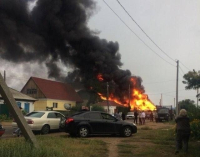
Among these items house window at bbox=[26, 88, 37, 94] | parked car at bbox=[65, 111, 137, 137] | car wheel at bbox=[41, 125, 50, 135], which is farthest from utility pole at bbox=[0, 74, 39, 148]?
house window at bbox=[26, 88, 37, 94]

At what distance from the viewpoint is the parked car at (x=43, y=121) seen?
50.8ft

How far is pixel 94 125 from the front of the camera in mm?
14406

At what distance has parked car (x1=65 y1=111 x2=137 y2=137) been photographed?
46.1 ft

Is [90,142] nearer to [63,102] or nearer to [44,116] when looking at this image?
[44,116]

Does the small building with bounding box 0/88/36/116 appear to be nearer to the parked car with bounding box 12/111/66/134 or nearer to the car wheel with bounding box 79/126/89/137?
the parked car with bounding box 12/111/66/134

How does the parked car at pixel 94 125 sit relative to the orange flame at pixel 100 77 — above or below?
below

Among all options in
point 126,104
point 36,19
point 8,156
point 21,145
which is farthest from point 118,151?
point 126,104

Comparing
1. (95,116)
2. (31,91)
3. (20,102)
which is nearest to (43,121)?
(95,116)

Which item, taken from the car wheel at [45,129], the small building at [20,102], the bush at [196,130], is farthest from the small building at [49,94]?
the bush at [196,130]

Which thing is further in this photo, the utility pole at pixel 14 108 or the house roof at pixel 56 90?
the house roof at pixel 56 90

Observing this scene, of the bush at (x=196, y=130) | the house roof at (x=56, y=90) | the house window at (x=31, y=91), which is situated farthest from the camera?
the house roof at (x=56, y=90)

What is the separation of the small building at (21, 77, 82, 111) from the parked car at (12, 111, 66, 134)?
89.6 ft

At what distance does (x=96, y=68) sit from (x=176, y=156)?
26.3 m

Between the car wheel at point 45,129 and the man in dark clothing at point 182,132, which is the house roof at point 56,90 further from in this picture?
the man in dark clothing at point 182,132
